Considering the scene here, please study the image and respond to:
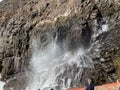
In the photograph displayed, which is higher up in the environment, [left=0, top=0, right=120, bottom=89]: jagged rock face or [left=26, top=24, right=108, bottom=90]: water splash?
[left=0, top=0, right=120, bottom=89]: jagged rock face

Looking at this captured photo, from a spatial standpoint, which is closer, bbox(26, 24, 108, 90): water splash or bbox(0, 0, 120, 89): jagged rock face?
bbox(26, 24, 108, 90): water splash

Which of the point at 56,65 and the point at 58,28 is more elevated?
the point at 58,28

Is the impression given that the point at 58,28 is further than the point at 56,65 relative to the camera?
Yes

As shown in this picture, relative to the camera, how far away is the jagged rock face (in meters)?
38.8

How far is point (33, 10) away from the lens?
170 ft

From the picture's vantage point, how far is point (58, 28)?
4491 cm

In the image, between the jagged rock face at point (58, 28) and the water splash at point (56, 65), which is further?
the jagged rock face at point (58, 28)

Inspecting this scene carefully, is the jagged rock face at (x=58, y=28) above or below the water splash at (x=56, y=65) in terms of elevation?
above

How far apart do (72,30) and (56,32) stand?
6.98ft

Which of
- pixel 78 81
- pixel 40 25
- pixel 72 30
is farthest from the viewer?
pixel 40 25

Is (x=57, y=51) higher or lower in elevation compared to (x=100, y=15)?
lower

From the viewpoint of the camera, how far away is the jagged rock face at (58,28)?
38.8 m

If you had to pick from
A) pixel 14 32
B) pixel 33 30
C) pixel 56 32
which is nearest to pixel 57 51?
pixel 56 32

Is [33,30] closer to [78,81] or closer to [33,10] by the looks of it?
[33,10]
